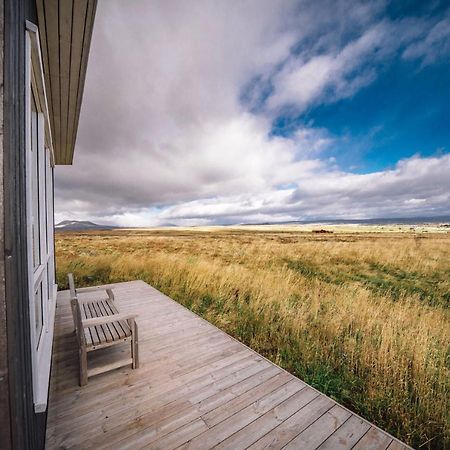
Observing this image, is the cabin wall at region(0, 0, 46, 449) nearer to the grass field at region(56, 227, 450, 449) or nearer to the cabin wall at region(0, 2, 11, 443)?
the cabin wall at region(0, 2, 11, 443)

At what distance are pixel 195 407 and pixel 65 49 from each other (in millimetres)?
4141

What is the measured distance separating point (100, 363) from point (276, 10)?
8425 mm

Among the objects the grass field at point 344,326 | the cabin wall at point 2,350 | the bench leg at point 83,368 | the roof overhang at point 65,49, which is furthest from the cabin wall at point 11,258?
the grass field at point 344,326

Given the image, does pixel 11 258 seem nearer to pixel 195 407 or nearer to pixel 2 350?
pixel 2 350

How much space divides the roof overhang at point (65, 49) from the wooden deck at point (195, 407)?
3795mm

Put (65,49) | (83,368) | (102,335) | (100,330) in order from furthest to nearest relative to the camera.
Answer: (100,330)
(102,335)
(83,368)
(65,49)

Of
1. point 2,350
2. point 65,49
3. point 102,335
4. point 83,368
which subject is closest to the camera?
point 2,350

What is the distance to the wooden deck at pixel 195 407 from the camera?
1.98 m

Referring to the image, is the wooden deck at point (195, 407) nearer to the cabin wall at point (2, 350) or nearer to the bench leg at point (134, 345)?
the bench leg at point (134, 345)

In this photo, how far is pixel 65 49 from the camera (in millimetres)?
2488

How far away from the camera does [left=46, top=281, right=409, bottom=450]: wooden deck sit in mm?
1979

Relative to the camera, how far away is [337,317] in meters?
4.34

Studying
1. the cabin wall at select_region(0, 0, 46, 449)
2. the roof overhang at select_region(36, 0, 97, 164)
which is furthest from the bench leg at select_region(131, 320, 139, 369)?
the roof overhang at select_region(36, 0, 97, 164)

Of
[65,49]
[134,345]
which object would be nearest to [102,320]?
[134,345]
